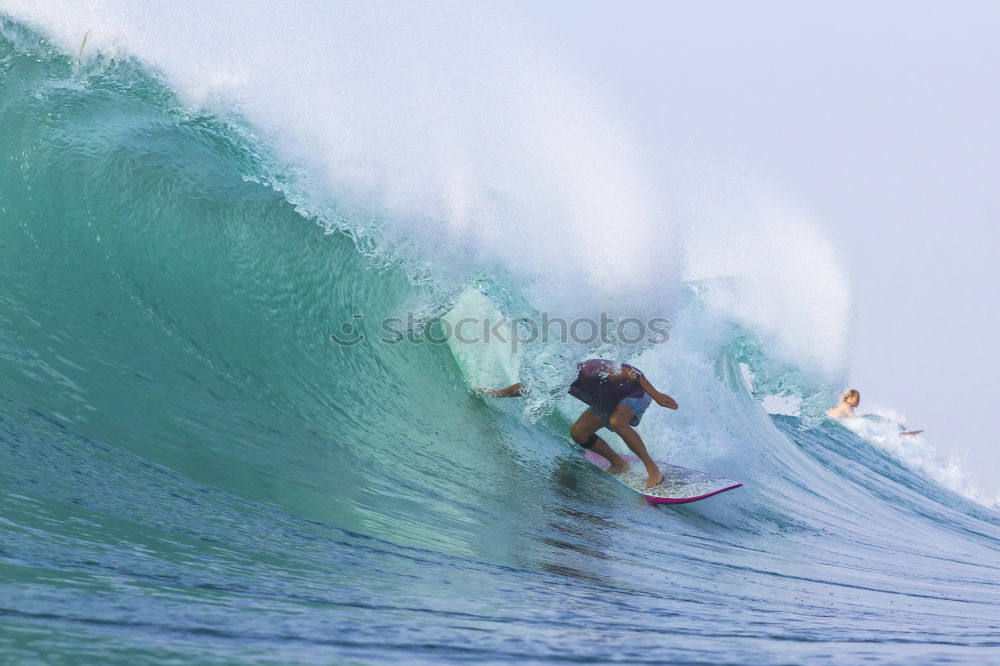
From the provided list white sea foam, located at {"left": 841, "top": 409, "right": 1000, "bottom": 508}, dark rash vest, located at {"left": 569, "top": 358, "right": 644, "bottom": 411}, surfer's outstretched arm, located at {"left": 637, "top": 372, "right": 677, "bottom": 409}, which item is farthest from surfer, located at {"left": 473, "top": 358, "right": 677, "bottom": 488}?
white sea foam, located at {"left": 841, "top": 409, "right": 1000, "bottom": 508}

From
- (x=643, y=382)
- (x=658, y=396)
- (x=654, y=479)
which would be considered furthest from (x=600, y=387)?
(x=654, y=479)

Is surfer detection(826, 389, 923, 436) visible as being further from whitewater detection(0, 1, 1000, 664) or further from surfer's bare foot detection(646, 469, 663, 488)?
surfer's bare foot detection(646, 469, 663, 488)

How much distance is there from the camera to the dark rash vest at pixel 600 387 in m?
6.34

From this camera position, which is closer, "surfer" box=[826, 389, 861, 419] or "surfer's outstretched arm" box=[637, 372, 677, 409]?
"surfer's outstretched arm" box=[637, 372, 677, 409]

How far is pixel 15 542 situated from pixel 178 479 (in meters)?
1.33

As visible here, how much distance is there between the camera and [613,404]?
641 centimetres

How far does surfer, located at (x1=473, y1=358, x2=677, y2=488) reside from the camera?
6.34 m

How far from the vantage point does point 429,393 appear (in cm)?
672

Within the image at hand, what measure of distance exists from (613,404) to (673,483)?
28.1 inches

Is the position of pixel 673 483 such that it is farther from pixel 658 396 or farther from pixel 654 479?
pixel 658 396

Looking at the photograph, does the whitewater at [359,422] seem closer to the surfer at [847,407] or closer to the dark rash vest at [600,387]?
the dark rash vest at [600,387]

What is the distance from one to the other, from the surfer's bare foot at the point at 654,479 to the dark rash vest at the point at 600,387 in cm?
56

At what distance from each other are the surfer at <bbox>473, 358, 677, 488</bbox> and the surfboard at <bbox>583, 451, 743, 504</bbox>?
0.22ft

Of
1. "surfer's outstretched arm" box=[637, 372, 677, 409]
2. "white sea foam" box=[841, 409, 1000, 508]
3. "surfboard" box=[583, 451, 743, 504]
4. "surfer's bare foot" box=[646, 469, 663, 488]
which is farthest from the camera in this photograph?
"white sea foam" box=[841, 409, 1000, 508]
